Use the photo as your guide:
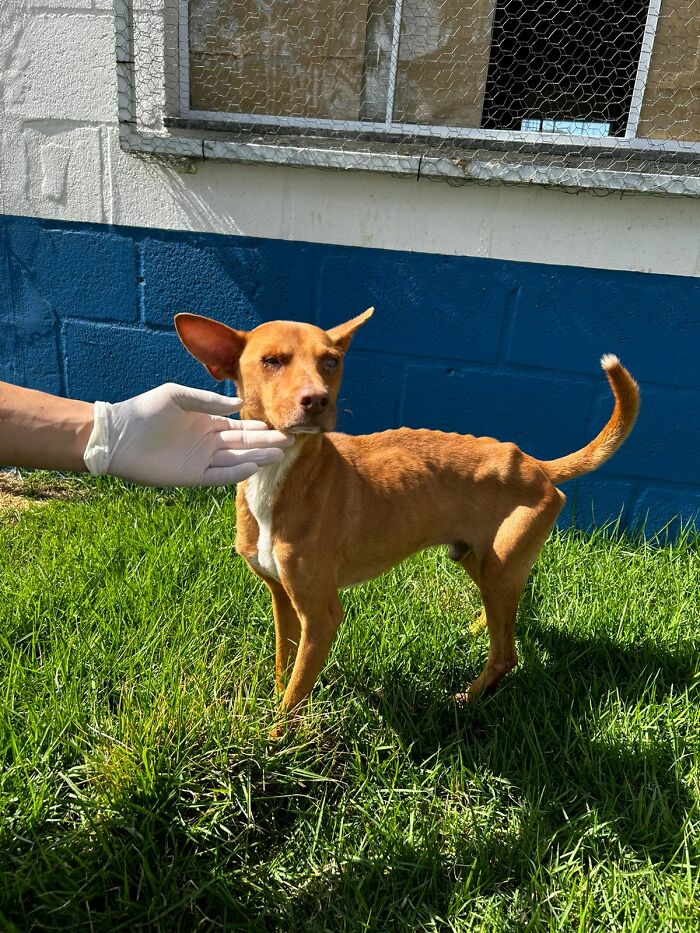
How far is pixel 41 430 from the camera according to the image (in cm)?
214

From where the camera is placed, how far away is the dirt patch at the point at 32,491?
14.0ft

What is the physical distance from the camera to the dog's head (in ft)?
6.67

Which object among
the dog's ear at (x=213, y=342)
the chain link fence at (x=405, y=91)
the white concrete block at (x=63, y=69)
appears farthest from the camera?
the white concrete block at (x=63, y=69)

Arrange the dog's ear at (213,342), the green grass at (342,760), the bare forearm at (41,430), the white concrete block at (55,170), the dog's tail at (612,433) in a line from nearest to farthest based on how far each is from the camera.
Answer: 1. the green grass at (342,760)
2. the bare forearm at (41,430)
3. the dog's ear at (213,342)
4. the dog's tail at (612,433)
5. the white concrete block at (55,170)

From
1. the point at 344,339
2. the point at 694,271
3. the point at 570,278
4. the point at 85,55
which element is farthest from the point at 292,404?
the point at 85,55

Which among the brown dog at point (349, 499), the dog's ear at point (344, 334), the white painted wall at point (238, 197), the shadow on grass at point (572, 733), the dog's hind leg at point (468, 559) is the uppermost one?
the white painted wall at point (238, 197)

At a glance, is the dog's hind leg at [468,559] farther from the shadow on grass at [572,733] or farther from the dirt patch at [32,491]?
the dirt patch at [32,491]

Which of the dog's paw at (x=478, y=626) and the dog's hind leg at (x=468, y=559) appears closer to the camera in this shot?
the dog's hind leg at (x=468, y=559)

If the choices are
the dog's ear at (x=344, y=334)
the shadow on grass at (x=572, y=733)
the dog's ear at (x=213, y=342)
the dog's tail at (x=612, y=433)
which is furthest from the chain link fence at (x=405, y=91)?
the shadow on grass at (x=572, y=733)

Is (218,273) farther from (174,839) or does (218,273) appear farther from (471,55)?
(174,839)

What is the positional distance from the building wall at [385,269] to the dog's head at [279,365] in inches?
66.5

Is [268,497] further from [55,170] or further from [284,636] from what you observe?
[55,170]

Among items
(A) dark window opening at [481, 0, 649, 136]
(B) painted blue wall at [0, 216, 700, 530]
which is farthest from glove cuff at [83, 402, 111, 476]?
(A) dark window opening at [481, 0, 649, 136]

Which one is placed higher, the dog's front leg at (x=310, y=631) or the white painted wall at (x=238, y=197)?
the white painted wall at (x=238, y=197)
